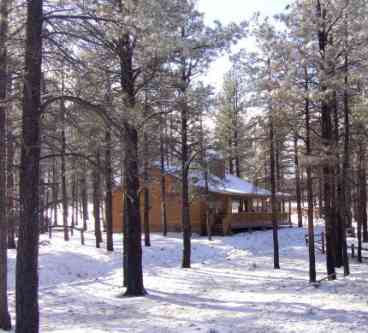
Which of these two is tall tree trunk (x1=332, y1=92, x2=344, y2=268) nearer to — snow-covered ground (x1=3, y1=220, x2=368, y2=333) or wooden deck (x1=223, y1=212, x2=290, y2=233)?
snow-covered ground (x1=3, y1=220, x2=368, y2=333)

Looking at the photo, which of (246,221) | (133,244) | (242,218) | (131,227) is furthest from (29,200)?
(246,221)

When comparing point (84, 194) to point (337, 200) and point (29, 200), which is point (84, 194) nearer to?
point (337, 200)

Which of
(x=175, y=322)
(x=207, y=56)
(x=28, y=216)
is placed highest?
(x=207, y=56)

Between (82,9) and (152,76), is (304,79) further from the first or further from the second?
(82,9)

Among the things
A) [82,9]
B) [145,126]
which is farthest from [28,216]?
[145,126]

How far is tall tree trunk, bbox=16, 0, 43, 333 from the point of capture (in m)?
8.27

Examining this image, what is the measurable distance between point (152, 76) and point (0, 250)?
5994 mm

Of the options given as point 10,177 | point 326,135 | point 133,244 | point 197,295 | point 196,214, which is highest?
point 326,135

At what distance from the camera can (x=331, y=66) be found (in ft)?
50.4

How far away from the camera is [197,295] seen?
14.9m

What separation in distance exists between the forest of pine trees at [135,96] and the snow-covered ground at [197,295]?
4.58ft

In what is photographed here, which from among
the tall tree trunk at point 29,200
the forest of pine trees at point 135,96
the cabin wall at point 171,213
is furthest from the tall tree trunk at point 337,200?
the cabin wall at point 171,213

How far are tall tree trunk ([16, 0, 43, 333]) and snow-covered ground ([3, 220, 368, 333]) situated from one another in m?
2.52

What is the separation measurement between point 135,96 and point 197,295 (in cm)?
604
